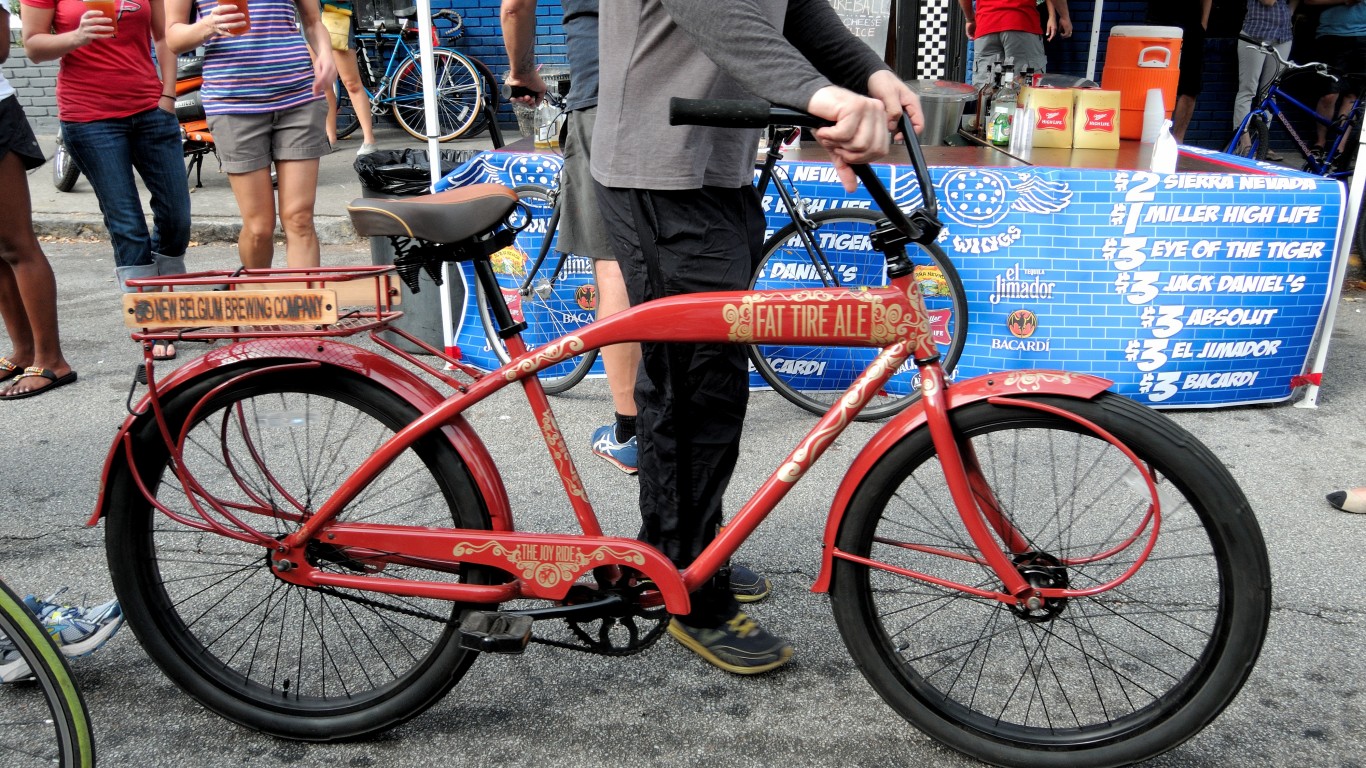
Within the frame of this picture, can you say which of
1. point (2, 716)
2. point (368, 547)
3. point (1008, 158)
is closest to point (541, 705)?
point (368, 547)

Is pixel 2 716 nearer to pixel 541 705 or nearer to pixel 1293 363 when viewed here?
pixel 541 705

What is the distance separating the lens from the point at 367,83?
10.5 metres

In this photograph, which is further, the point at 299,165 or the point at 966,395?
the point at 299,165

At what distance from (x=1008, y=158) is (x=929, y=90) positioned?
1014 mm

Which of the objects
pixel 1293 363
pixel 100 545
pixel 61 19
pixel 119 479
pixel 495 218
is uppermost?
pixel 61 19

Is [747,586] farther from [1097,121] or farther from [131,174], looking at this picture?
[131,174]

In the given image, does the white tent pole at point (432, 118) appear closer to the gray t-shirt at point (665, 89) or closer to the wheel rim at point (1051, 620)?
the gray t-shirt at point (665, 89)

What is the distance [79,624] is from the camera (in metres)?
2.51

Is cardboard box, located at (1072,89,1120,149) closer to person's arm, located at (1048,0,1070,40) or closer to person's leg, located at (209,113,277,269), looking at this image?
person's arm, located at (1048,0,1070,40)

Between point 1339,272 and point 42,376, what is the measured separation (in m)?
5.35

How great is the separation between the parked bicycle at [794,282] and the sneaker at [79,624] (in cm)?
189

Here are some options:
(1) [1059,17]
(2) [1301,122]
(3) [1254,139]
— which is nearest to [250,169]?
(1) [1059,17]

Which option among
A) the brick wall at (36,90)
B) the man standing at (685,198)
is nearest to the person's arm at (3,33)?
the man standing at (685,198)

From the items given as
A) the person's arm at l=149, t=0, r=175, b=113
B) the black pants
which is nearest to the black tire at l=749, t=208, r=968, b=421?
the black pants
